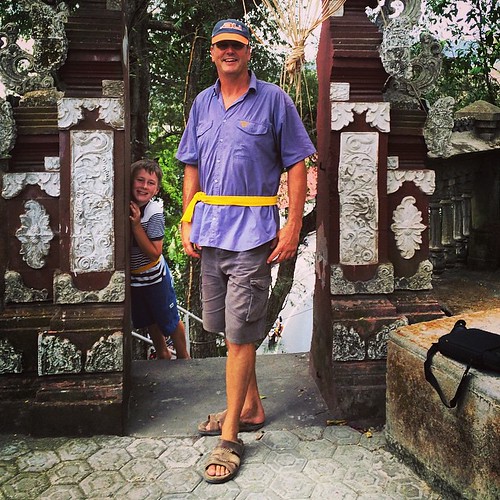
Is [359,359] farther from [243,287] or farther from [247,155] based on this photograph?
[247,155]

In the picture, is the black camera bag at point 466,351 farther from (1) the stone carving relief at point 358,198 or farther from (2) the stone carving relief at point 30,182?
(2) the stone carving relief at point 30,182

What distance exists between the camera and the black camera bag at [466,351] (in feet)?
8.77

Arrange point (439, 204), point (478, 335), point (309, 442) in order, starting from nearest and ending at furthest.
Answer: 1. point (478, 335)
2. point (309, 442)
3. point (439, 204)

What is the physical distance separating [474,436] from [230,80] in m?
2.02

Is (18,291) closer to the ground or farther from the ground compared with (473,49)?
closer to the ground

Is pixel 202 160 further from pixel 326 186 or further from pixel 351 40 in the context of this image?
pixel 351 40

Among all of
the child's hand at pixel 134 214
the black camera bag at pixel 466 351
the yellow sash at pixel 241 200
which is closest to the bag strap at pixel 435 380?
the black camera bag at pixel 466 351

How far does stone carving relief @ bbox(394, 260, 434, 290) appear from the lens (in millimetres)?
4004

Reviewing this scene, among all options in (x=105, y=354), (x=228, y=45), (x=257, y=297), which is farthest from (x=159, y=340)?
(x=228, y=45)

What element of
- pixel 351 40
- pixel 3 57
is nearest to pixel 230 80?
pixel 351 40

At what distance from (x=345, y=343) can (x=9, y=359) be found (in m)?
1.98

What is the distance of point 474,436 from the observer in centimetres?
266

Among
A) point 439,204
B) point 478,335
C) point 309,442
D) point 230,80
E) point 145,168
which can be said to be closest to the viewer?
point 478,335

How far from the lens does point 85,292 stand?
3676 millimetres
